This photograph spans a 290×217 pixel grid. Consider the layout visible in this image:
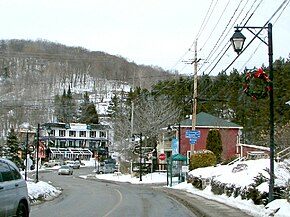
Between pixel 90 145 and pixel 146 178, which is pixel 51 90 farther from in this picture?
pixel 146 178

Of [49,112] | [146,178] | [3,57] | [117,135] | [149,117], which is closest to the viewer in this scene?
[146,178]

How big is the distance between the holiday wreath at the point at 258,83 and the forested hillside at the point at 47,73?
5880 centimetres

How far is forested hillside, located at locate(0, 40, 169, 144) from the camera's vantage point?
9110cm

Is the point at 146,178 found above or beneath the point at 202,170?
beneath

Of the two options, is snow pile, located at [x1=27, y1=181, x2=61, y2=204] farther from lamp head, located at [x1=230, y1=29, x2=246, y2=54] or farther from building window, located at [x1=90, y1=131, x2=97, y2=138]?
building window, located at [x1=90, y1=131, x2=97, y2=138]

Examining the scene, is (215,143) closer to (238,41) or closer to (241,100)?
(241,100)

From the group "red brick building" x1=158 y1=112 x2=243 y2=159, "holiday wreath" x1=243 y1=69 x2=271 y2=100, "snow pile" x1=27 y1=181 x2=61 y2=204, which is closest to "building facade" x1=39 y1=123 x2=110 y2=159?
Result: "red brick building" x1=158 y1=112 x2=243 y2=159

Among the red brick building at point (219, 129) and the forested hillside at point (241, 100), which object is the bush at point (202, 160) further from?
the red brick building at point (219, 129)

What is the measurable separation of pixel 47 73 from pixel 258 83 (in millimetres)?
118238

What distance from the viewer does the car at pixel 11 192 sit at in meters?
11.6

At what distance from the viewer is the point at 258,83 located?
54.7 ft

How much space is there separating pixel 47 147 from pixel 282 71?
8025cm

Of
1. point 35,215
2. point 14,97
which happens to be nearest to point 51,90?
point 14,97

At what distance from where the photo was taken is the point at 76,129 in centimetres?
12756
